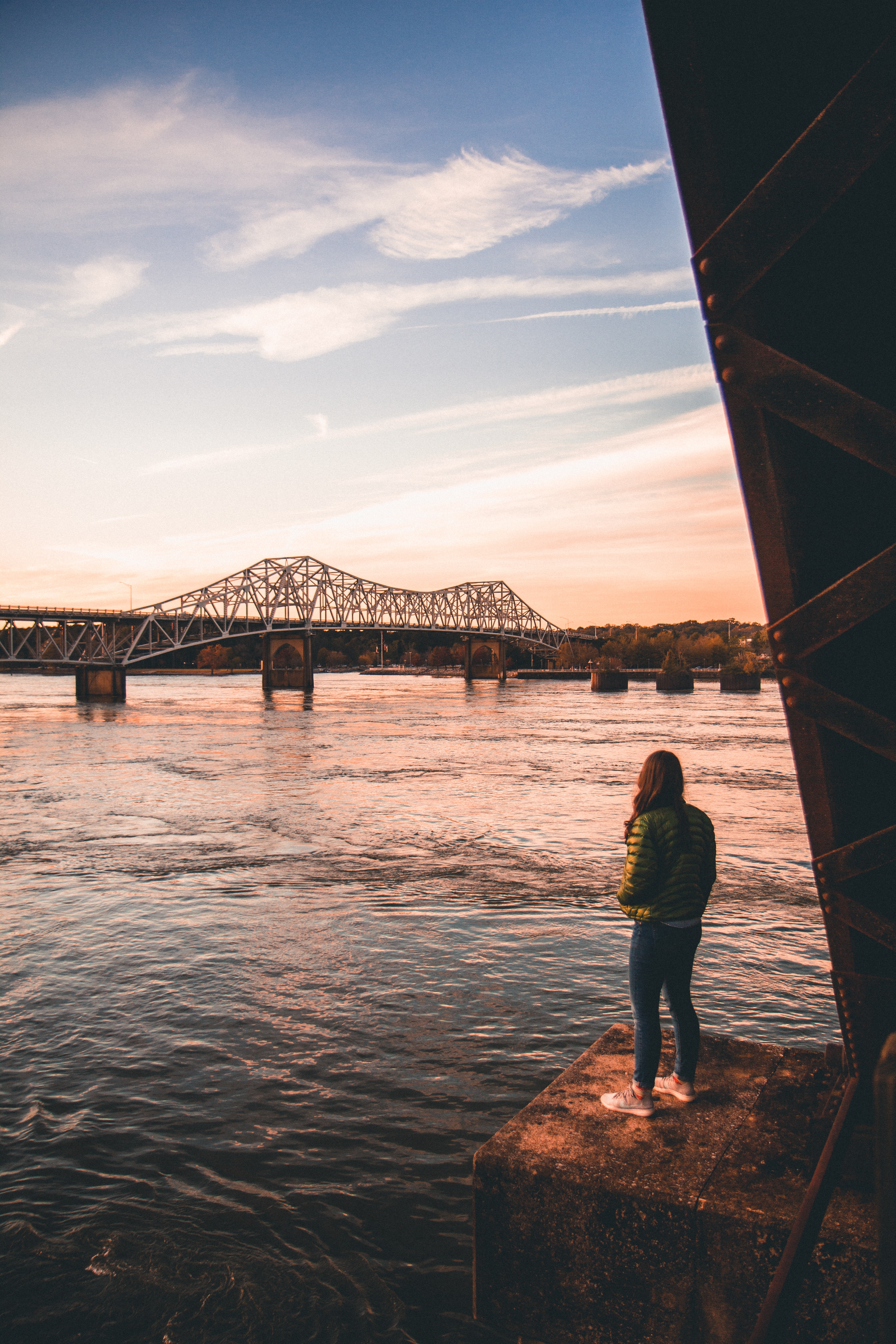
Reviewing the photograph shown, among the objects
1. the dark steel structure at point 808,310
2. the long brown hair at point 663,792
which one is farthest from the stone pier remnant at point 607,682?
the dark steel structure at point 808,310

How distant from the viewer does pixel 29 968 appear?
9117 mm

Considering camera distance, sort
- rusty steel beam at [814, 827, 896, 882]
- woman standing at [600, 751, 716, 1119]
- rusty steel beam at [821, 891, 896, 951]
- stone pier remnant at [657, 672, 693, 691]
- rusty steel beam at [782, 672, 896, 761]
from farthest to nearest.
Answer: stone pier remnant at [657, 672, 693, 691] → woman standing at [600, 751, 716, 1119] → rusty steel beam at [821, 891, 896, 951] → rusty steel beam at [814, 827, 896, 882] → rusty steel beam at [782, 672, 896, 761]

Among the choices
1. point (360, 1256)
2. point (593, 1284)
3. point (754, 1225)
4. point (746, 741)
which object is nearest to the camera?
point (754, 1225)

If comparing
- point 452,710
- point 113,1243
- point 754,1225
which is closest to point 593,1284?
point 754,1225

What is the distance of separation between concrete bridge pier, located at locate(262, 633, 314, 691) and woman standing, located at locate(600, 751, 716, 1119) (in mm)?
113506

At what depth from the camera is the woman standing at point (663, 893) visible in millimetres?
4469

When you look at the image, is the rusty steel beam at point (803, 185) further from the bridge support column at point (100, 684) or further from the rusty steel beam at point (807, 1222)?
the bridge support column at point (100, 684)

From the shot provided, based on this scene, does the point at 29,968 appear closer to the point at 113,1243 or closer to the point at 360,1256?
the point at 113,1243

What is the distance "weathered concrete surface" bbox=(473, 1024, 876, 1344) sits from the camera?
10.3ft

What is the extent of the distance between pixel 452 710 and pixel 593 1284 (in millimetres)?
70106

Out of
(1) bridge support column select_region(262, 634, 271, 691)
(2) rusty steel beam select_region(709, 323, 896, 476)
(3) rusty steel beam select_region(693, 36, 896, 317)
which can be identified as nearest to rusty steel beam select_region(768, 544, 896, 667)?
(2) rusty steel beam select_region(709, 323, 896, 476)

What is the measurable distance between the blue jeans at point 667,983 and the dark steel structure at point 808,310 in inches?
51.3

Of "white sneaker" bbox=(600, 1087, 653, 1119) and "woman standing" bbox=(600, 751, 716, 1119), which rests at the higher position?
"woman standing" bbox=(600, 751, 716, 1119)

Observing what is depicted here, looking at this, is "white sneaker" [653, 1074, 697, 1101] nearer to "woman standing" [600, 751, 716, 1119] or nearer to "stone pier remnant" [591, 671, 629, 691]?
"woman standing" [600, 751, 716, 1119]
